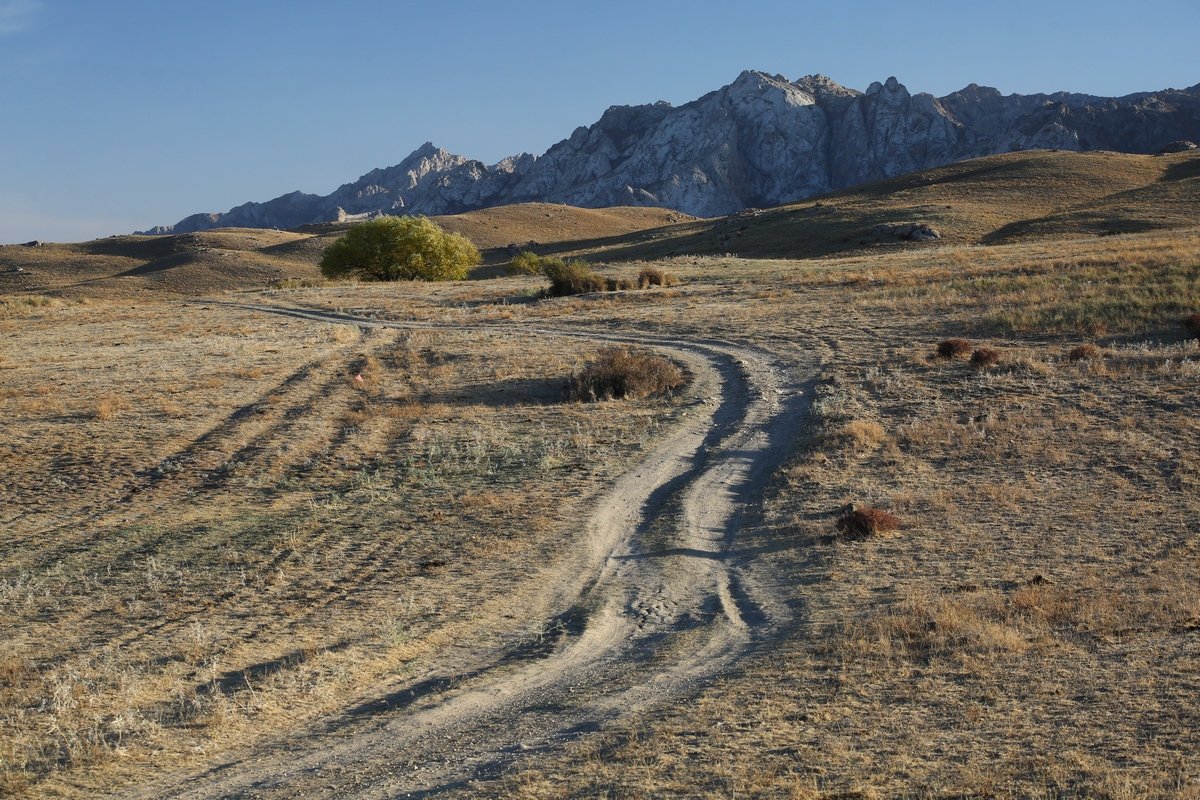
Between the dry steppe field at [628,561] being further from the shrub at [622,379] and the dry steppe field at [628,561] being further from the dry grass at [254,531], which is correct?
the shrub at [622,379]

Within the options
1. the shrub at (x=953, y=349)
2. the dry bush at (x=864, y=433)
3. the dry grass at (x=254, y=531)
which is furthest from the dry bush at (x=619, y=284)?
the dry bush at (x=864, y=433)

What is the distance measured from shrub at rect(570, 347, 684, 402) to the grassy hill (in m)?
56.1

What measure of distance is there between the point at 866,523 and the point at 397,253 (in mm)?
71935

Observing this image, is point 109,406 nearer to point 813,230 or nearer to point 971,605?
point 971,605

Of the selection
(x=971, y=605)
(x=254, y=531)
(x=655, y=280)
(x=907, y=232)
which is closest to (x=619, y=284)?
(x=655, y=280)

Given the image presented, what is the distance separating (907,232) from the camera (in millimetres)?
85188

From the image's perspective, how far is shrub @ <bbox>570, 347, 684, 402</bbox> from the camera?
2858cm

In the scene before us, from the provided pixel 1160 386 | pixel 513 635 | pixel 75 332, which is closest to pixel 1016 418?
pixel 1160 386

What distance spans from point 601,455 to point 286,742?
1289cm

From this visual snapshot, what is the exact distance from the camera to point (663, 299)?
162ft

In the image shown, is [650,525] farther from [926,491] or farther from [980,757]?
[980,757]

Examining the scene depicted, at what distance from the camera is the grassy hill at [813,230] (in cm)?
8644

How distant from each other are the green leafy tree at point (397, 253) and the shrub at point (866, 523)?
70177 mm

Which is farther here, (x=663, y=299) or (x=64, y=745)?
(x=663, y=299)
